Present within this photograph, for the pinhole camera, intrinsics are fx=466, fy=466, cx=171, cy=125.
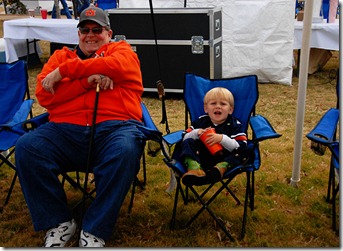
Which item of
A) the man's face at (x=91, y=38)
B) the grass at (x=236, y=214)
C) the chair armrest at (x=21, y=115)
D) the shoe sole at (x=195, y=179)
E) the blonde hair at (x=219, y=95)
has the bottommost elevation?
the grass at (x=236, y=214)

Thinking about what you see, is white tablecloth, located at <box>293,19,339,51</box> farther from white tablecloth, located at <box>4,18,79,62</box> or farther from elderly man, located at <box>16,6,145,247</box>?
elderly man, located at <box>16,6,145,247</box>

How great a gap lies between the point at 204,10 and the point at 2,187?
3019mm

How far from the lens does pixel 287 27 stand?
245 inches

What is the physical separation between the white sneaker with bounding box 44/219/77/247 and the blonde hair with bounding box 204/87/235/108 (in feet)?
3.80

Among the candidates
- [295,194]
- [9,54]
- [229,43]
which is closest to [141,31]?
[229,43]

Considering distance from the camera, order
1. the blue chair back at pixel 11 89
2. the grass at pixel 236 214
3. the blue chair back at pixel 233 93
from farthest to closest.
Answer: the blue chair back at pixel 11 89
the blue chair back at pixel 233 93
the grass at pixel 236 214

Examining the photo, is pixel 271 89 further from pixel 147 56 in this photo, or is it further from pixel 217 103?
pixel 217 103

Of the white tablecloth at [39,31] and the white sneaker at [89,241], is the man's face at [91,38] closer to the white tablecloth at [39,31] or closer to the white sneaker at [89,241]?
the white sneaker at [89,241]

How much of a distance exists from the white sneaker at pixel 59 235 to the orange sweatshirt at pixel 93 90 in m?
0.62

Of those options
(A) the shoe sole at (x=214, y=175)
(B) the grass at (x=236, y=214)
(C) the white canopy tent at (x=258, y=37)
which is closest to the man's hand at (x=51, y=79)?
(B) the grass at (x=236, y=214)

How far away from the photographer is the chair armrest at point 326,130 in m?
2.51

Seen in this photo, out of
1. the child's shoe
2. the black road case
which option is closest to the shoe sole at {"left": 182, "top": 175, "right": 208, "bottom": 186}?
the child's shoe

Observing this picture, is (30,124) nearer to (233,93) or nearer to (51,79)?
(51,79)

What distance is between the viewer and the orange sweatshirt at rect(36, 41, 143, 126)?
2756 mm
